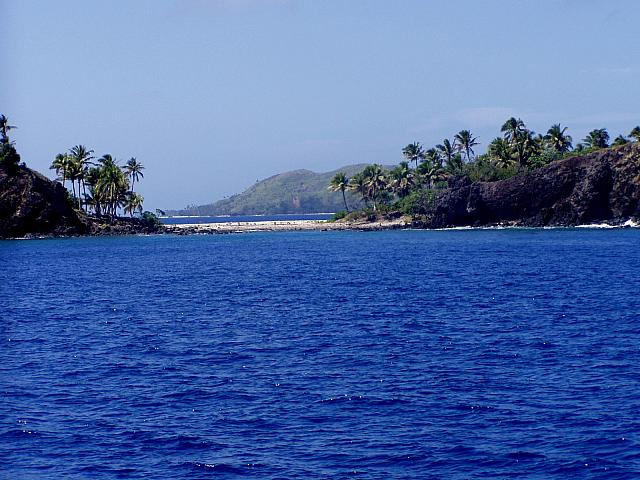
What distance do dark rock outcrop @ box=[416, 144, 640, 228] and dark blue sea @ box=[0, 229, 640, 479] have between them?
3508 inches

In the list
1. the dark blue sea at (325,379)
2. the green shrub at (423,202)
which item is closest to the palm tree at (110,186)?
the green shrub at (423,202)

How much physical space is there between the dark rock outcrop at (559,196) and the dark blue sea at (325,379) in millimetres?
89111

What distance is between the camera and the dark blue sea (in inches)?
1006

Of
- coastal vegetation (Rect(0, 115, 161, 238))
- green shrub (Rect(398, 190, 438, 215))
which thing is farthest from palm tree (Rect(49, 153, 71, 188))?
green shrub (Rect(398, 190, 438, 215))

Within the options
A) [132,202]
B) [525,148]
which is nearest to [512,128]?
[525,148]

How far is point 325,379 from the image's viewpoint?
35.5 m

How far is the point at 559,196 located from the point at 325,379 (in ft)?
471

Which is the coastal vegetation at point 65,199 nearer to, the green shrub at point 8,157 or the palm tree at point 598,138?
the green shrub at point 8,157

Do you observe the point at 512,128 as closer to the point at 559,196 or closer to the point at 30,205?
the point at 559,196

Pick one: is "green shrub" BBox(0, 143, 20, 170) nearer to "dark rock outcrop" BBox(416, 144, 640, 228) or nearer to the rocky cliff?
the rocky cliff

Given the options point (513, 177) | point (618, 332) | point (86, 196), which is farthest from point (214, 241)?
point (618, 332)

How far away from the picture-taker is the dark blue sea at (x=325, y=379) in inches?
1006

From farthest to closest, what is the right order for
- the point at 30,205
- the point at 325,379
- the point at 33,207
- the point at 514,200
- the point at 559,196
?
the point at 514,200 < the point at 559,196 < the point at 33,207 < the point at 30,205 < the point at 325,379

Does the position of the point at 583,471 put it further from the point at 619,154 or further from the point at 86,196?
the point at 86,196
